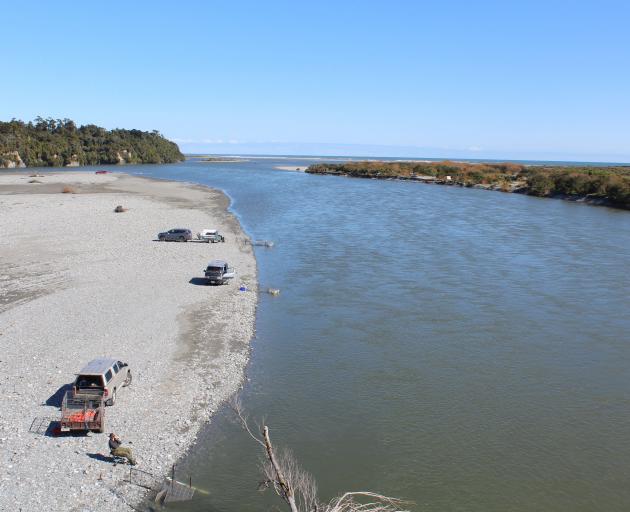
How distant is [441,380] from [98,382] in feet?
50.0

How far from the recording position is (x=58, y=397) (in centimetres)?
2164

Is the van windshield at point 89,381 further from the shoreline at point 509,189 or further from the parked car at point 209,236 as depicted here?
the shoreline at point 509,189

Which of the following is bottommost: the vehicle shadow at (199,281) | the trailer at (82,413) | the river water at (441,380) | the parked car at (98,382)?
the river water at (441,380)

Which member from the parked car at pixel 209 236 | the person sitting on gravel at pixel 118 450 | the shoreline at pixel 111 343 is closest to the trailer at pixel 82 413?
the shoreline at pixel 111 343

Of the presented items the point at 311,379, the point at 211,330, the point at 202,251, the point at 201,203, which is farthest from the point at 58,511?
the point at 201,203

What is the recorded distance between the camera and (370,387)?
81.1 ft

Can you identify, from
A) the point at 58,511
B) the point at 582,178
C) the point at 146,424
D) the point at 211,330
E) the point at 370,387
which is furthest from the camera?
the point at 582,178

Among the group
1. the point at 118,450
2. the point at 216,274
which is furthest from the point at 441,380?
the point at 216,274

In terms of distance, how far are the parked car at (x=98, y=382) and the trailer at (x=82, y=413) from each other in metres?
0.18

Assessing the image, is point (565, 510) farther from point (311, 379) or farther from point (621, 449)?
point (311, 379)

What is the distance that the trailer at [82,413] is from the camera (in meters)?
18.9

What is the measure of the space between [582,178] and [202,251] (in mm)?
91526

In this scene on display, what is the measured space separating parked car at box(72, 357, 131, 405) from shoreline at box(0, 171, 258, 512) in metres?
0.82

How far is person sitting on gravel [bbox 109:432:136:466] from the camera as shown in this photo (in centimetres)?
1750
